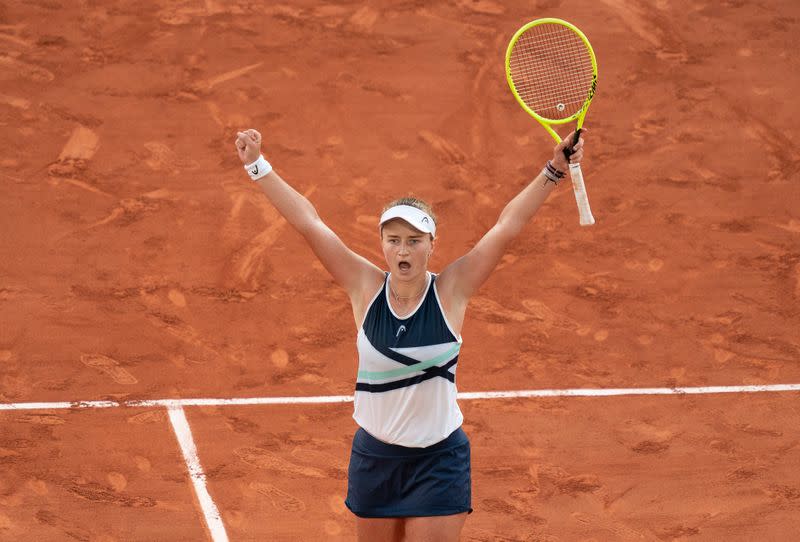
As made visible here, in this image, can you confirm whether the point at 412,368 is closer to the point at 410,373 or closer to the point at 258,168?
the point at 410,373

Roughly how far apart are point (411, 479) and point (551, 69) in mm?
5976

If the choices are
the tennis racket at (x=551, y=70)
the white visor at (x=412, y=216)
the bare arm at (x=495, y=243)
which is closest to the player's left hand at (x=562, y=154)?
the bare arm at (x=495, y=243)

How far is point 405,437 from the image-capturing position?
15.3 feet

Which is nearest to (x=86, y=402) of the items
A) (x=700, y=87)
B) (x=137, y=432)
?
(x=137, y=432)

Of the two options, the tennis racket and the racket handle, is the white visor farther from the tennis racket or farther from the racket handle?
the tennis racket

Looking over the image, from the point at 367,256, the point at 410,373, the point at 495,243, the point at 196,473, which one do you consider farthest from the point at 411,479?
the point at 367,256

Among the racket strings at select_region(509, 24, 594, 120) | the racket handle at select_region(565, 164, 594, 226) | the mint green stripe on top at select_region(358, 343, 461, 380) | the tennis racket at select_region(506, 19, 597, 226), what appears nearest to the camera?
the mint green stripe on top at select_region(358, 343, 461, 380)

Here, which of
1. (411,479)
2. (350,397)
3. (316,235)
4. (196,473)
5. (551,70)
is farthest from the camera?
(551,70)

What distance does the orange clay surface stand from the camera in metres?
7.57

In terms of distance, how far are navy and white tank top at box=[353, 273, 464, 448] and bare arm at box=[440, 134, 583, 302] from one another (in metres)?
0.13

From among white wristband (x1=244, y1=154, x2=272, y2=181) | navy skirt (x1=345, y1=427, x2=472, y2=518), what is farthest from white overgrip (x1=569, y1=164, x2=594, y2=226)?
white wristband (x1=244, y1=154, x2=272, y2=181)

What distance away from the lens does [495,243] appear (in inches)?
188

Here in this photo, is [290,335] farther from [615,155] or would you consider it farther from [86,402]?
[615,155]

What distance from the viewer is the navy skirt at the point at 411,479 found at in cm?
468
